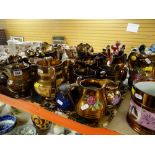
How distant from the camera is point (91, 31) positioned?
3.14m

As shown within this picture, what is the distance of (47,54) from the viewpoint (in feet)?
3.30

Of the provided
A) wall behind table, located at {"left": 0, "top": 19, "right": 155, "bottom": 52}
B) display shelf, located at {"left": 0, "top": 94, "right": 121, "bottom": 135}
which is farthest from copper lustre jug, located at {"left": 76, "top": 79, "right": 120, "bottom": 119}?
wall behind table, located at {"left": 0, "top": 19, "right": 155, "bottom": 52}

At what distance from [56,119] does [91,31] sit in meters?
2.61

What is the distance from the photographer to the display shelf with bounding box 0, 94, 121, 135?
65cm

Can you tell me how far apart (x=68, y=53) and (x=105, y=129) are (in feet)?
1.65

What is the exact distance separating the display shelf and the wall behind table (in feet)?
7.80

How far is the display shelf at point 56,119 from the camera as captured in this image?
2.13ft

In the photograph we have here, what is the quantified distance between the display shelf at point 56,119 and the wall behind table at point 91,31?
238 centimetres

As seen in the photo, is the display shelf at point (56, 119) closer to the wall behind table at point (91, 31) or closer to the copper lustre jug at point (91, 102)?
the copper lustre jug at point (91, 102)

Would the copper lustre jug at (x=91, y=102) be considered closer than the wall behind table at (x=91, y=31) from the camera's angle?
Yes

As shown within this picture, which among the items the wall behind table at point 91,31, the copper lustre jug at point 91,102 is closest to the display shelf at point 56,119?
the copper lustre jug at point 91,102

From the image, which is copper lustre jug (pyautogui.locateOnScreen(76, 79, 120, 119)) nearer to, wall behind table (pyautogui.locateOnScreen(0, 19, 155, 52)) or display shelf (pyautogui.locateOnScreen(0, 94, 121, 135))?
display shelf (pyautogui.locateOnScreen(0, 94, 121, 135))

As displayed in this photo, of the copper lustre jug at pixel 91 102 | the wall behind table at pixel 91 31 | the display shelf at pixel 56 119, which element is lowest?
the display shelf at pixel 56 119
